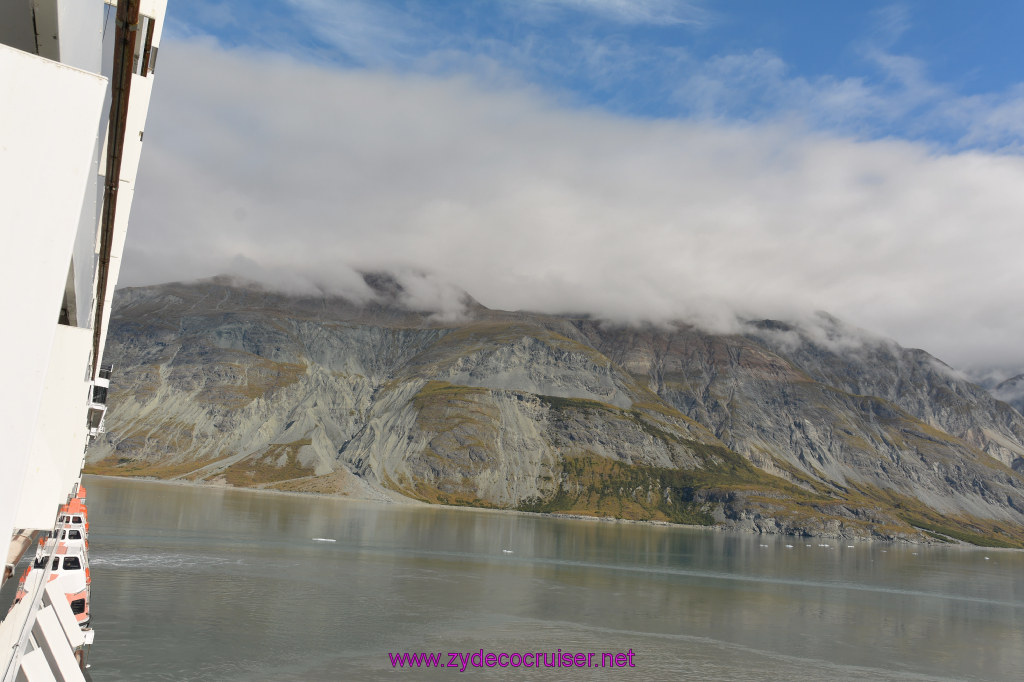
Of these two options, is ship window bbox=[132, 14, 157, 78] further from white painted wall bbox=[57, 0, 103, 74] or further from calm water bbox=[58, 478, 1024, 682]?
calm water bbox=[58, 478, 1024, 682]

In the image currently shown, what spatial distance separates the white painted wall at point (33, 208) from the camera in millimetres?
3414

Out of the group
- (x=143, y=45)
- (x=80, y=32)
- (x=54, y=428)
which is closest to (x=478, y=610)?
(x=54, y=428)

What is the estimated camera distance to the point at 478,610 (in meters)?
58.8

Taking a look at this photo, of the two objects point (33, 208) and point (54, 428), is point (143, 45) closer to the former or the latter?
point (54, 428)

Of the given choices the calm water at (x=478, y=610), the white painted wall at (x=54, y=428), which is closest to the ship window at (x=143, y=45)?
the white painted wall at (x=54, y=428)

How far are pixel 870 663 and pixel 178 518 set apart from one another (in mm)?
100357

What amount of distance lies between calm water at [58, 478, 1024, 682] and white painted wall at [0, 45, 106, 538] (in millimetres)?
35375

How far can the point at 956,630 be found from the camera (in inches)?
2822

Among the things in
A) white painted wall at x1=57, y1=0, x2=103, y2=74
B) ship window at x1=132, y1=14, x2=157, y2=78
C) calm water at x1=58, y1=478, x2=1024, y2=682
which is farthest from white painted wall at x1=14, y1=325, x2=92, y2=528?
calm water at x1=58, y1=478, x2=1024, y2=682

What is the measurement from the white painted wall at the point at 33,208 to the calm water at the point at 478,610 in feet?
116

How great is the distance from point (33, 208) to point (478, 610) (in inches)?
2359

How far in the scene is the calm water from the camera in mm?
40594

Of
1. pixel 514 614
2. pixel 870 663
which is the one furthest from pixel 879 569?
pixel 514 614

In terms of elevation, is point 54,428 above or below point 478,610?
above
